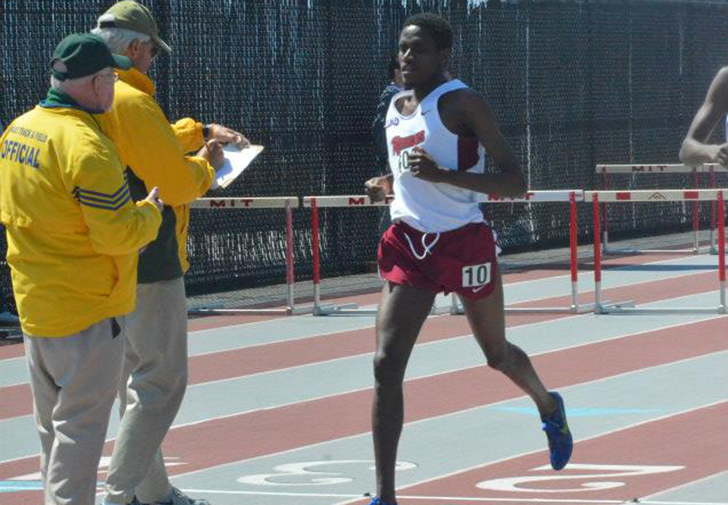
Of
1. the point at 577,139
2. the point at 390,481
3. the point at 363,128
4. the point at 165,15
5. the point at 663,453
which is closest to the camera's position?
the point at 390,481

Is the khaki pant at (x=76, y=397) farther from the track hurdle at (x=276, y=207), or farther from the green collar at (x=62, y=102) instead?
the track hurdle at (x=276, y=207)

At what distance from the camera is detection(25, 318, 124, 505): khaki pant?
6.84 metres

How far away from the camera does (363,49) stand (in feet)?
67.8

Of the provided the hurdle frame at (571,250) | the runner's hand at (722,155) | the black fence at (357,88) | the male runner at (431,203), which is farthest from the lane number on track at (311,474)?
the black fence at (357,88)

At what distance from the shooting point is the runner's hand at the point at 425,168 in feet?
25.9

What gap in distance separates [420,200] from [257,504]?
1.53 meters

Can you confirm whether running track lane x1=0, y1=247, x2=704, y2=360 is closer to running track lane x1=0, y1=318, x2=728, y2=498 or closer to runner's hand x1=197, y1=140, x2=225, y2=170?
running track lane x1=0, y1=318, x2=728, y2=498

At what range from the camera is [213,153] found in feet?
26.6

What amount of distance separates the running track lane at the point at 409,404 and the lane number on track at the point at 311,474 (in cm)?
43

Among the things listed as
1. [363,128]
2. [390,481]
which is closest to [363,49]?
[363,128]

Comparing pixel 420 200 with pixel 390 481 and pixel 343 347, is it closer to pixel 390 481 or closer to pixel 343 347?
pixel 390 481

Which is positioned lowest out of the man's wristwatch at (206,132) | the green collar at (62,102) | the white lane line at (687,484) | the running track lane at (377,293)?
the running track lane at (377,293)

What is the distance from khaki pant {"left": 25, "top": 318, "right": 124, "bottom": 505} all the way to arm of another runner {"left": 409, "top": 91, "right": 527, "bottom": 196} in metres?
1.62

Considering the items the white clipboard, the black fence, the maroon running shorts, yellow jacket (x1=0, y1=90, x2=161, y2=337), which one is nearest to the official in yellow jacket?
yellow jacket (x1=0, y1=90, x2=161, y2=337)
